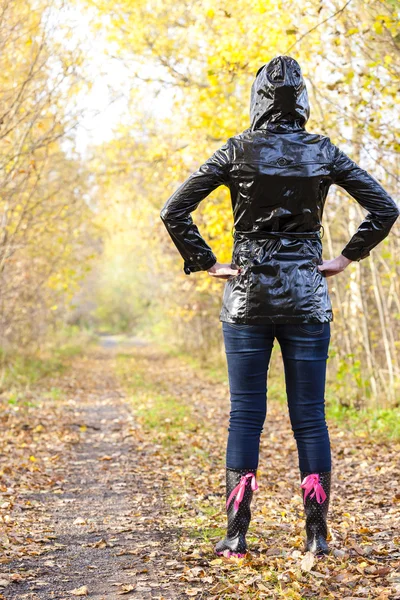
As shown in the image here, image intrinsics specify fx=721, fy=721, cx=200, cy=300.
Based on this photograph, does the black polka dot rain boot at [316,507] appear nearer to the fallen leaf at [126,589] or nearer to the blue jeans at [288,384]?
the blue jeans at [288,384]

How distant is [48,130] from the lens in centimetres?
1028

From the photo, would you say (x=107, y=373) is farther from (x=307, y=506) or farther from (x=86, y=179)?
(x=307, y=506)

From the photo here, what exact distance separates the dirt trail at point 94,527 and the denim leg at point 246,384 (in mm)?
658

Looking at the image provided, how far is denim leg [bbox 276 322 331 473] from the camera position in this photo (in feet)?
11.0

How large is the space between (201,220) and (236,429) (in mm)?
12474

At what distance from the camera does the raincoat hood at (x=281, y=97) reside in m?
3.39

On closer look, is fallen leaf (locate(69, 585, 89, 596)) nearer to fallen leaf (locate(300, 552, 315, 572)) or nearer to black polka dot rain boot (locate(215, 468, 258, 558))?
black polka dot rain boot (locate(215, 468, 258, 558))

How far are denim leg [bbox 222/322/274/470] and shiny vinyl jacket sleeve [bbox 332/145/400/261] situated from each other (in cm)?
63

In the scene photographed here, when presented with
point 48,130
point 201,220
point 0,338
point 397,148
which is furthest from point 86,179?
point 397,148

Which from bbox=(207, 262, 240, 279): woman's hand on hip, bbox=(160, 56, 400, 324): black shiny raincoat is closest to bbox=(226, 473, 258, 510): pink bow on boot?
bbox=(160, 56, 400, 324): black shiny raincoat

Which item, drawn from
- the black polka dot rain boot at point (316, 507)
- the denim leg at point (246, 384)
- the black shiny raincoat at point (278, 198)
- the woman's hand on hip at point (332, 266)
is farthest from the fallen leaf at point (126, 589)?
the woman's hand on hip at point (332, 266)

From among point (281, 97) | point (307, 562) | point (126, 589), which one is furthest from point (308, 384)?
point (281, 97)

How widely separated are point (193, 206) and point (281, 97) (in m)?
0.66

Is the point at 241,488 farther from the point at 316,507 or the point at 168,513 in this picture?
the point at 168,513
